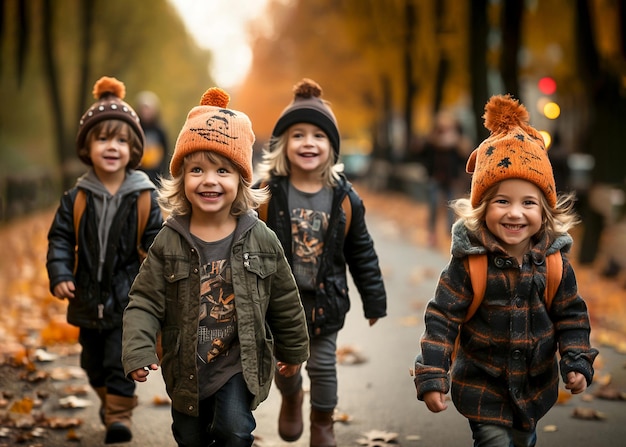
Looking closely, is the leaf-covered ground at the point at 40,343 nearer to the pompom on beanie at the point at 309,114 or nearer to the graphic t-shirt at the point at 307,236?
the graphic t-shirt at the point at 307,236

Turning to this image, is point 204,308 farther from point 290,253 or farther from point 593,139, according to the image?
point 593,139

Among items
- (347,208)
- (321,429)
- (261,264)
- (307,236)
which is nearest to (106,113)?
(307,236)

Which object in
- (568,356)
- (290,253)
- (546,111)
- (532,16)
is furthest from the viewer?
(532,16)

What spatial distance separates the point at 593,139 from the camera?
1265 cm

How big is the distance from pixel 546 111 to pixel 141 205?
23.9ft

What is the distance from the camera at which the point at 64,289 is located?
205 inches

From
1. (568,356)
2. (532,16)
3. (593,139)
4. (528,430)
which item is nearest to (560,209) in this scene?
(568,356)

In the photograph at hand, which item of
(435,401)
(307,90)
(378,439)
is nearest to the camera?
(435,401)

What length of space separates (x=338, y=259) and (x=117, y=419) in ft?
5.36

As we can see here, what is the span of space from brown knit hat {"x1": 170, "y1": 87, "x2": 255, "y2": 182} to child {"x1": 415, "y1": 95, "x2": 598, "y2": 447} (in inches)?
41.8

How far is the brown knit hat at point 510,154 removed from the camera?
3934mm

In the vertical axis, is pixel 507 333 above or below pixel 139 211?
below

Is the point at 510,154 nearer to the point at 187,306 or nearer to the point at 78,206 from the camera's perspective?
the point at 187,306

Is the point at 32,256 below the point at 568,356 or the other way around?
the other way around
